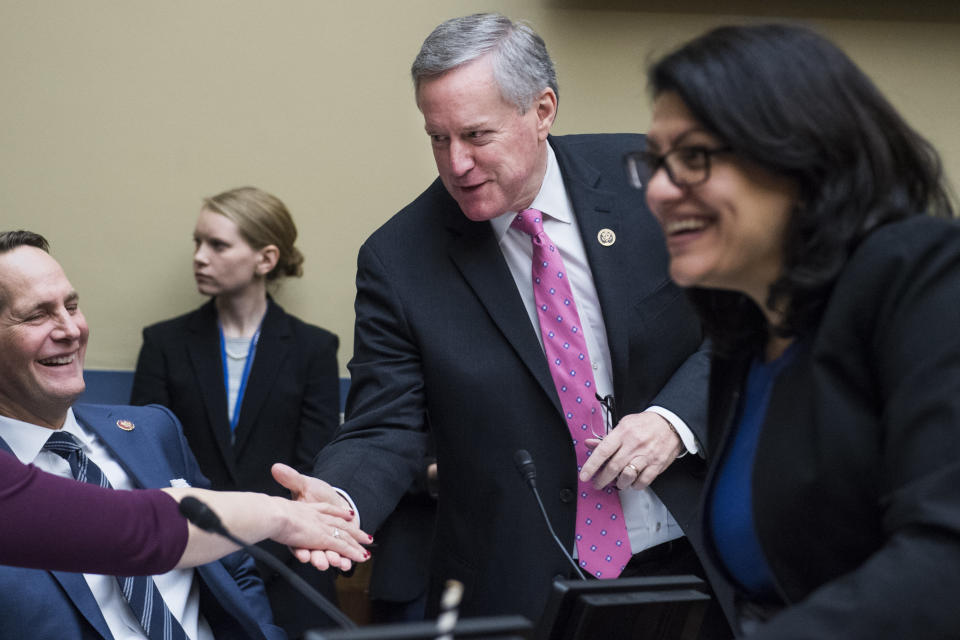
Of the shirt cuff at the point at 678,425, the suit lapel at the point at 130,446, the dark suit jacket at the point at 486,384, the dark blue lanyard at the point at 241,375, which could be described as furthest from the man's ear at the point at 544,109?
the dark blue lanyard at the point at 241,375

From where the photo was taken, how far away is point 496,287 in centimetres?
218

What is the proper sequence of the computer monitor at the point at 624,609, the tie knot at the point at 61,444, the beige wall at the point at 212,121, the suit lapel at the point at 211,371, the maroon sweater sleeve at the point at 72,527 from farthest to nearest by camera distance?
the beige wall at the point at 212,121, the suit lapel at the point at 211,371, the tie knot at the point at 61,444, the maroon sweater sleeve at the point at 72,527, the computer monitor at the point at 624,609

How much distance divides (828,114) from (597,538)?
113cm

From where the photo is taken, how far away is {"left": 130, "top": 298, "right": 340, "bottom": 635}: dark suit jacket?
3.80m

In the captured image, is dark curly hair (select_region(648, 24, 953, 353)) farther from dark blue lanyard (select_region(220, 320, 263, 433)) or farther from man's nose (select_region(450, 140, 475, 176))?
dark blue lanyard (select_region(220, 320, 263, 433))

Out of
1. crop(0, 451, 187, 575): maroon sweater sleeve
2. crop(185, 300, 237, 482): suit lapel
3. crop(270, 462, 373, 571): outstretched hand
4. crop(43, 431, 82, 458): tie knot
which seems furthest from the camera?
crop(185, 300, 237, 482): suit lapel

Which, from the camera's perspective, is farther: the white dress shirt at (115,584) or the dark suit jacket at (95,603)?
the white dress shirt at (115,584)

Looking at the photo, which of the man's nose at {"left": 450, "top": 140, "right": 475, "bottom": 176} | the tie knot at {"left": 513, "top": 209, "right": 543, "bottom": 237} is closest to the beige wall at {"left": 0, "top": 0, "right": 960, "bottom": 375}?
the tie knot at {"left": 513, "top": 209, "right": 543, "bottom": 237}

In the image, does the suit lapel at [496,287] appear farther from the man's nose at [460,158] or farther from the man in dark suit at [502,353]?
the man's nose at [460,158]

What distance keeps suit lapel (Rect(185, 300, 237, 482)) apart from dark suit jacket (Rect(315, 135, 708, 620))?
1.62 m

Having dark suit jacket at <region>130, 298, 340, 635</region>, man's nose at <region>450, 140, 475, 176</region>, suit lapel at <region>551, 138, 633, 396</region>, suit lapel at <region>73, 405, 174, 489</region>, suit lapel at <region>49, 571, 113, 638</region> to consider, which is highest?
man's nose at <region>450, 140, 475, 176</region>

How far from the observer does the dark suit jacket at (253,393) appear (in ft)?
12.5

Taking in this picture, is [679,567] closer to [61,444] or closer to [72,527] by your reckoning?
[72,527]

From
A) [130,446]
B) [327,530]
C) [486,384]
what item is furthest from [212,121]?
[327,530]
